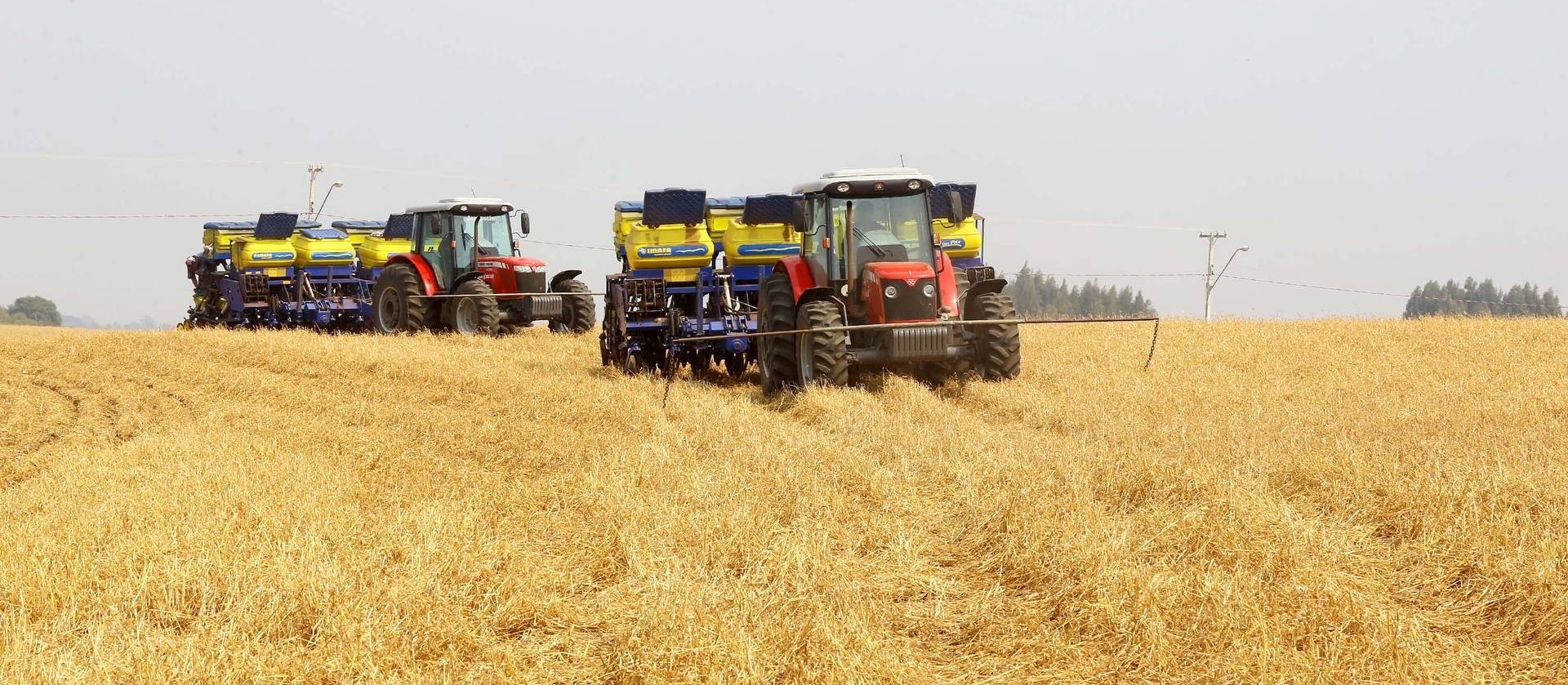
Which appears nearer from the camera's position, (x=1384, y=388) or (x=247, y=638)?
(x=247, y=638)

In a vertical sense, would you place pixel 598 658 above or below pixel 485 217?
below

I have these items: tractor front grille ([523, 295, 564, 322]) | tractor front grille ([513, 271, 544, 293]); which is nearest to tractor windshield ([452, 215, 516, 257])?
tractor front grille ([513, 271, 544, 293])

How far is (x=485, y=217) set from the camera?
2094 centimetres

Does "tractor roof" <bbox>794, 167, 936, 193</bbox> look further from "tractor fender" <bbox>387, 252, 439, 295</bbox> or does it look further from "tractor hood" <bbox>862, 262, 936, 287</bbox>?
"tractor fender" <bbox>387, 252, 439, 295</bbox>

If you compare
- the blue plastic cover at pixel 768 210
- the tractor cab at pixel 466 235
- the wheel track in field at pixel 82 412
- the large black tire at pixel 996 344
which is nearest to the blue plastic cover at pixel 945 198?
the blue plastic cover at pixel 768 210

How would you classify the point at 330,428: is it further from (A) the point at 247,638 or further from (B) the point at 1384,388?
(B) the point at 1384,388

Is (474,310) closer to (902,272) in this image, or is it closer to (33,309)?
(902,272)

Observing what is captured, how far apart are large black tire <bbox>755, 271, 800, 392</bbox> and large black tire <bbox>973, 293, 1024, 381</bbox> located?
1.71 m

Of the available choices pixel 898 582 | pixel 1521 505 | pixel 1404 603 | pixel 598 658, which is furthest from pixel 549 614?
pixel 1521 505

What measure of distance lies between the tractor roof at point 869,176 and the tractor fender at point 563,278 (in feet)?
29.2

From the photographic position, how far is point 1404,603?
5293 mm

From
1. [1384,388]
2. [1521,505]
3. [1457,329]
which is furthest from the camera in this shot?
[1457,329]

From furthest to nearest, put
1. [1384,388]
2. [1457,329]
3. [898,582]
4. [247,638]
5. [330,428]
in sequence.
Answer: [1457,329] < [1384,388] < [330,428] < [898,582] < [247,638]

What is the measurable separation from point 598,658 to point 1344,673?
248 centimetres
